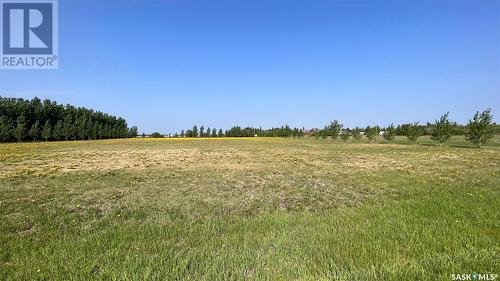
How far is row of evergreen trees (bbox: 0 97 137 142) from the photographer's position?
78125 mm

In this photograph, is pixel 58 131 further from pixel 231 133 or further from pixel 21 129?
pixel 231 133

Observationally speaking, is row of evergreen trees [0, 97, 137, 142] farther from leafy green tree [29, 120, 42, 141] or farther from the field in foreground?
the field in foreground

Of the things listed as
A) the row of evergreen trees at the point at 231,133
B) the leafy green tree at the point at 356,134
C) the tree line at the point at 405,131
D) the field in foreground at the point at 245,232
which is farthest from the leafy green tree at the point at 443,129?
the row of evergreen trees at the point at 231,133

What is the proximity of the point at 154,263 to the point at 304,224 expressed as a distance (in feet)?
11.9

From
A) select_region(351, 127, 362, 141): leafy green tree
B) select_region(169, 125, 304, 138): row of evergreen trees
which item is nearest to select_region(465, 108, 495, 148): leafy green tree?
select_region(351, 127, 362, 141): leafy green tree

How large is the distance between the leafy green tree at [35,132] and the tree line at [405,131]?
46.7m

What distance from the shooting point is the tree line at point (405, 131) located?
43906 mm

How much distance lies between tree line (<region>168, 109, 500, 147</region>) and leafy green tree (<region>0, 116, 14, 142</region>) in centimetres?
Result: 5421

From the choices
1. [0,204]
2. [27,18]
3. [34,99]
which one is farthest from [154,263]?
[34,99]

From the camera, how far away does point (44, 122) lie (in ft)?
300

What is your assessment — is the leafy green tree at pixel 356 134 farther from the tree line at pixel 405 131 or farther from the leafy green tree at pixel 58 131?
Answer: the leafy green tree at pixel 58 131

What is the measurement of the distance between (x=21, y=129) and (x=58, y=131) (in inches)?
444

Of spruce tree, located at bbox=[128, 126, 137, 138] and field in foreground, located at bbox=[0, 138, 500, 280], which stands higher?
A: spruce tree, located at bbox=[128, 126, 137, 138]

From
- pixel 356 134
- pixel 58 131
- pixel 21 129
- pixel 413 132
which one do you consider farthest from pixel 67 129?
pixel 413 132
